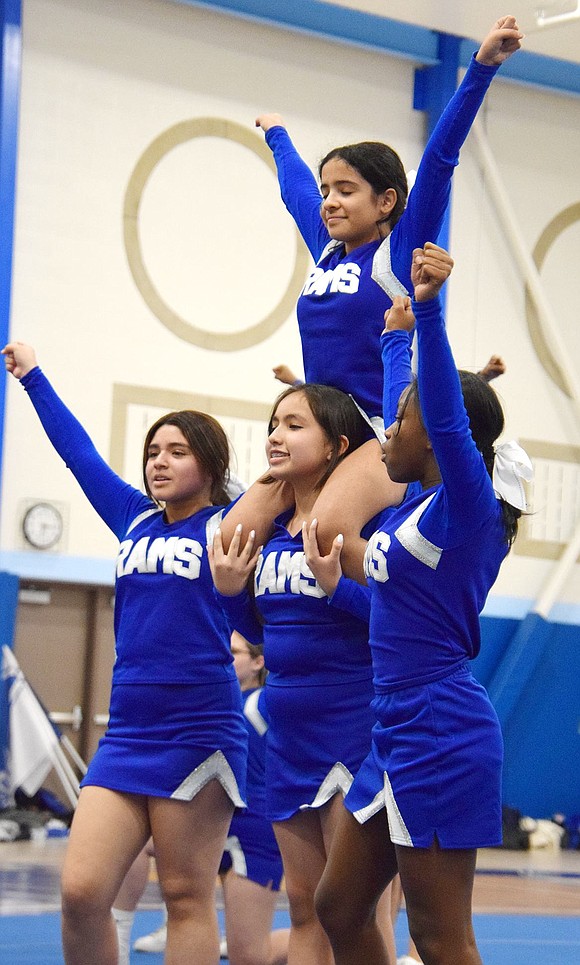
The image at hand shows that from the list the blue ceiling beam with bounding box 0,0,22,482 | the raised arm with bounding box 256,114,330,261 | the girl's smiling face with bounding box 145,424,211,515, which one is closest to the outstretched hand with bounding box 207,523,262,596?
the girl's smiling face with bounding box 145,424,211,515

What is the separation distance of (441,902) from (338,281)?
1509mm

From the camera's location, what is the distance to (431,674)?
2699 mm

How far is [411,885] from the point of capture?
104 inches

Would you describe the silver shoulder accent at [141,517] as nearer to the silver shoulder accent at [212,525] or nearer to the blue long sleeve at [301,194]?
the silver shoulder accent at [212,525]

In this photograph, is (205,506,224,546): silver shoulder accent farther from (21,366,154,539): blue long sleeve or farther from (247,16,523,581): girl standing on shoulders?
(247,16,523,581): girl standing on shoulders

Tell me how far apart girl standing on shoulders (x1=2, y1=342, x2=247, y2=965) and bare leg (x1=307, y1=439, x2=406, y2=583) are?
0.46 m

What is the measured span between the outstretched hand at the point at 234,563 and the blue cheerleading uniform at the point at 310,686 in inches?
2.0

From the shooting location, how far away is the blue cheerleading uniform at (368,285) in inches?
124

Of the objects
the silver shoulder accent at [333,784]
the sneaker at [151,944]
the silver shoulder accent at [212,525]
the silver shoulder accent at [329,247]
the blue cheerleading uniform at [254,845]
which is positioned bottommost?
the sneaker at [151,944]

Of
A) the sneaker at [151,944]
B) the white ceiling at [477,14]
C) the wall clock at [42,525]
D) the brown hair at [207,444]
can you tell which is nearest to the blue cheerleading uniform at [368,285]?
the brown hair at [207,444]

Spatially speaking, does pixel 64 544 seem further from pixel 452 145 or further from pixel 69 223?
pixel 452 145

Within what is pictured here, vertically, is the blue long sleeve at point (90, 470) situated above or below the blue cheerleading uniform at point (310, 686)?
above

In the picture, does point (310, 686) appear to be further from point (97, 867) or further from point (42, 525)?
point (42, 525)

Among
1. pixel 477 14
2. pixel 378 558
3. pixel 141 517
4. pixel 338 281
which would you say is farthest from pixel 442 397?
pixel 477 14
